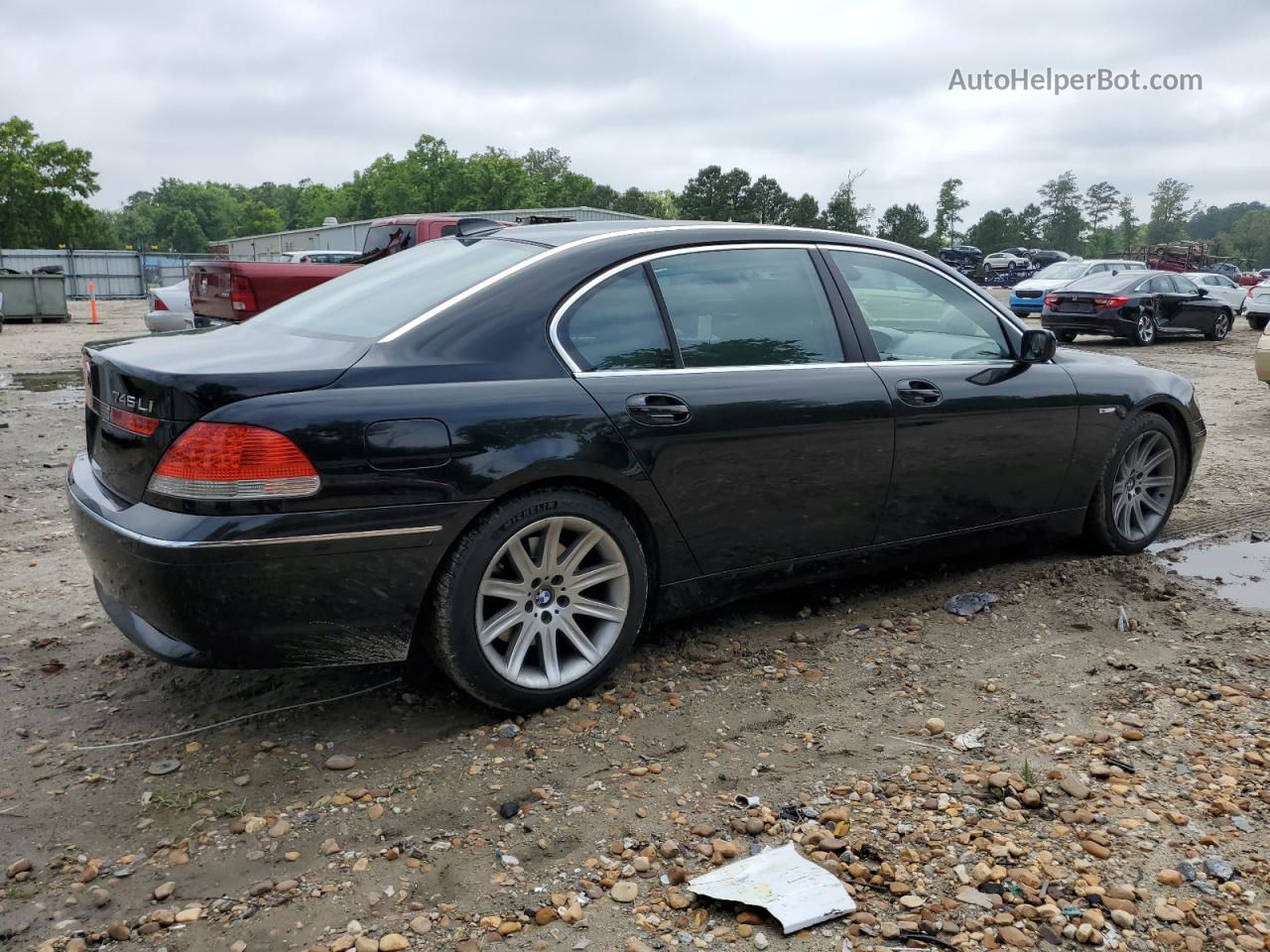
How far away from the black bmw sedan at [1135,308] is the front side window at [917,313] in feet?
53.7

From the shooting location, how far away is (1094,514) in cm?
517

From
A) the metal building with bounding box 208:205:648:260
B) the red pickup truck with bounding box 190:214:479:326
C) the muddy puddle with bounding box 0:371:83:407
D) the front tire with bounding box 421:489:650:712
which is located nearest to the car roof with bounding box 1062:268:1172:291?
the red pickup truck with bounding box 190:214:479:326

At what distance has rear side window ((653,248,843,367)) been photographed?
12.6 ft

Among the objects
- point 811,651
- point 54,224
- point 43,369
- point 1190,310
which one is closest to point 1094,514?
point 811,651

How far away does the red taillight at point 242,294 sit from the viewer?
36.8 ft

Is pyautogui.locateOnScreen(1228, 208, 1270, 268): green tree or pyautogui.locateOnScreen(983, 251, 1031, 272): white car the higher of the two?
pyautogui.locateOnScreen(1228, 208, 1270, 268): green tree

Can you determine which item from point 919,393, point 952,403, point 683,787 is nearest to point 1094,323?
point 952,403

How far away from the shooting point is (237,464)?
9.61ft

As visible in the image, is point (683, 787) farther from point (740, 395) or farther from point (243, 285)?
point (243, 285)

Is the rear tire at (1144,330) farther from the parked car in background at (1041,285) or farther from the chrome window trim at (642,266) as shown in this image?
the chrome window trim at (642,266)

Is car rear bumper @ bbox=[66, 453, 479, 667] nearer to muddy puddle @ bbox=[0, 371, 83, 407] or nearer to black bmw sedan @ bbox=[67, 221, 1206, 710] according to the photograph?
black bmw sedan @ bbox=[67, 221, 1206, 710]

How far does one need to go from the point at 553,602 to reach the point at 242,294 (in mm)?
8972

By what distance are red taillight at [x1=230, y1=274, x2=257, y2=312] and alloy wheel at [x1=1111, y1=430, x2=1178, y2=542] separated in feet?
29.6

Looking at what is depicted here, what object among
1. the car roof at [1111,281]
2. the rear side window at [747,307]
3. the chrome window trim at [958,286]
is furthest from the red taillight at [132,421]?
the car roof at [1111,281]
